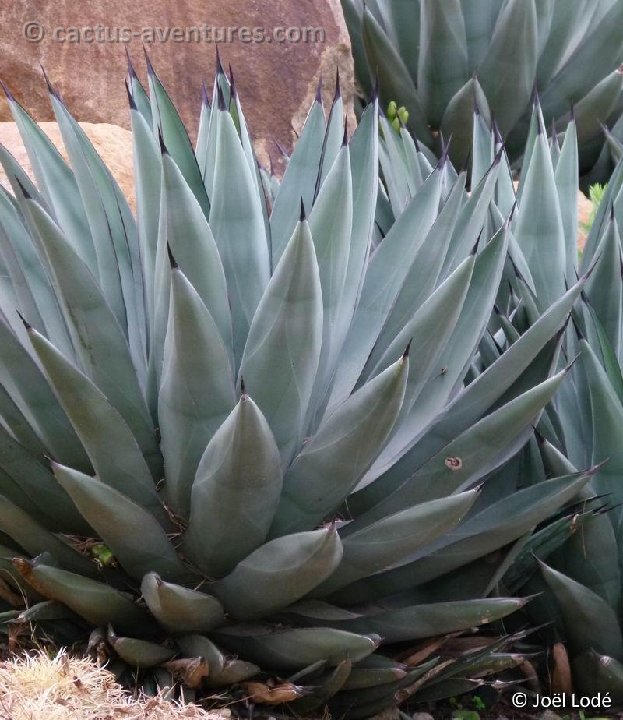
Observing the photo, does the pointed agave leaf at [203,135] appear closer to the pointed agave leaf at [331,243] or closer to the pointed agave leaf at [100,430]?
the pointed agave leaf at [331,243]

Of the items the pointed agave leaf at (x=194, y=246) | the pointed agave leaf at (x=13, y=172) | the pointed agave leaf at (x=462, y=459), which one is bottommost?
the pointed agave leaf at (x=462, y=459)

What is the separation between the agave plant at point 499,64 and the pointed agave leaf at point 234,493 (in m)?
2.96

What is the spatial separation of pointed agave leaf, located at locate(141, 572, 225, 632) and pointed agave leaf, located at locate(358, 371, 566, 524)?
40cm

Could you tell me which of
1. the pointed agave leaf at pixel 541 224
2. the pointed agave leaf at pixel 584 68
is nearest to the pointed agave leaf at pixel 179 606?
the pointed agave leaf at pixel 541 224

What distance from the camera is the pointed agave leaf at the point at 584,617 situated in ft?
8.18

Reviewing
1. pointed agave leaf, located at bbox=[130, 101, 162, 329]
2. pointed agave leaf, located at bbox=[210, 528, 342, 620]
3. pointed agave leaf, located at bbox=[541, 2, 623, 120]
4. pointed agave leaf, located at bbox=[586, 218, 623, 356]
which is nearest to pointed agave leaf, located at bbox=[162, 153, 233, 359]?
pointed agave leaf, located at bbox=[130, 101, 162, 329]

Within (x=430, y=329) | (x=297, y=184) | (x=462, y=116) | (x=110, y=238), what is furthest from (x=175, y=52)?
(x=430, y=329)

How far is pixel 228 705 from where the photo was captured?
2199mm

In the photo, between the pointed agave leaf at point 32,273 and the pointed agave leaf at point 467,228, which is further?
the pointed agave leaf at point 467,228

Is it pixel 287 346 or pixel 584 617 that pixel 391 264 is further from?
pixel 584 617

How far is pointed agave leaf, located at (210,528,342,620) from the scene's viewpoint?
2025mm

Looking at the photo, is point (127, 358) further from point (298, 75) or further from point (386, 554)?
point (298, 75)

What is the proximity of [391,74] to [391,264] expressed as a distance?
2.67 meters

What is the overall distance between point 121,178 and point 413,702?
2429mm
